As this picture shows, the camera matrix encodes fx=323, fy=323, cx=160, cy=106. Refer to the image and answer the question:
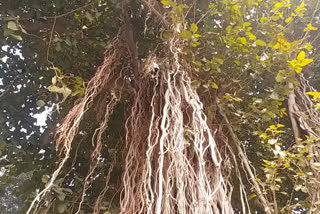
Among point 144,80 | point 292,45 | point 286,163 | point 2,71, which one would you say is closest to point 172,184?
point 286,163

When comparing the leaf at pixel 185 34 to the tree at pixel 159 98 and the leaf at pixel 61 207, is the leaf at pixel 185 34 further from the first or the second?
the leaf at pixel 61 207

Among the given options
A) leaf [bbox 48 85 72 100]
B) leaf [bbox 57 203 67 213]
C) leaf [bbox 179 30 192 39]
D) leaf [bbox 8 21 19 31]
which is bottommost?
leaf [bbox 57 203 67 213]

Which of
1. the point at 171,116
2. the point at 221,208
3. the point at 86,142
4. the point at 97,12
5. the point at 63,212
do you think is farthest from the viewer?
the point at 86,142

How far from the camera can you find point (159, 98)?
5.10 feet

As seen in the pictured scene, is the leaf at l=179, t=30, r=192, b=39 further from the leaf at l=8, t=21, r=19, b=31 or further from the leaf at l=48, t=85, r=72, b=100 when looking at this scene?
the leaf at l=8, t=21, r=19, b=31

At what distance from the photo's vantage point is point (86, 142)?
72.8 inches

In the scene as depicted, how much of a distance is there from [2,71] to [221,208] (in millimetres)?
1453

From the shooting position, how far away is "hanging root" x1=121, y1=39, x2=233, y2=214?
1114 mm

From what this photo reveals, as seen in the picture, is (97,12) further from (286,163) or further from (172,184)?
(286,163)

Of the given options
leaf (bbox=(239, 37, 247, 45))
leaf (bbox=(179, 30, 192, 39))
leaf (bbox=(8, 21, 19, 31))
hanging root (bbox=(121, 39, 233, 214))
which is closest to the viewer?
hanging root (bbox=(121, 39, 233, 214))

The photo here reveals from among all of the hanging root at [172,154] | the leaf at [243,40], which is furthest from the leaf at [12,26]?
the leaf at [243,40]

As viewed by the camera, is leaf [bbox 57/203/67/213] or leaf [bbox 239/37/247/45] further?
leaf [bbox 239/37/247/45]

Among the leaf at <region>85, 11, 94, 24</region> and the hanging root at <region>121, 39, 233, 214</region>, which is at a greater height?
the leaf at <region>85, 11, 94, 24</region>

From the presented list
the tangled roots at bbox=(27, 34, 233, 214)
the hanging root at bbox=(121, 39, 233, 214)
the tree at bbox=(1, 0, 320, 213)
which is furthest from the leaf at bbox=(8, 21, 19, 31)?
the hanging root at bbox=(121, 39, 233, 214)
